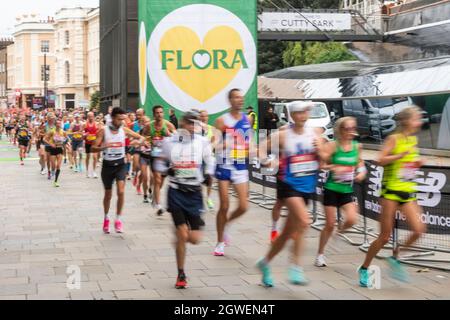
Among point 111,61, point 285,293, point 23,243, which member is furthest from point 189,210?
point 111,61

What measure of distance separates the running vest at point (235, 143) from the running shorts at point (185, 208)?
1.53 m

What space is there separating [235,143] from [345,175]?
4.77ft

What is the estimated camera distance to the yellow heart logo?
53.8 ft

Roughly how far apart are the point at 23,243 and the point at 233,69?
8.26 metres

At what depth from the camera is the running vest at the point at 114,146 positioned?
10.6 meters

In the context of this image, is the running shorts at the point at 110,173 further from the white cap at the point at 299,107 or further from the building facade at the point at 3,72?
the building facade at the point at 3,72

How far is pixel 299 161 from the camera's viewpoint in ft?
23.3

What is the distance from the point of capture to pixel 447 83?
25.5 meters

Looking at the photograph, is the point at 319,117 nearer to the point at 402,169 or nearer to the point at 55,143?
the point at 55,143

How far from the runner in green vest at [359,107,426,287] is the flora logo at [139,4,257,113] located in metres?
9.63

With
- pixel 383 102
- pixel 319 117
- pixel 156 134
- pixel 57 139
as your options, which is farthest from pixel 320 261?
pixel 383 102

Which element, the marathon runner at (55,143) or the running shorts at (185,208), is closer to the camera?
the running shorts at (185,208)

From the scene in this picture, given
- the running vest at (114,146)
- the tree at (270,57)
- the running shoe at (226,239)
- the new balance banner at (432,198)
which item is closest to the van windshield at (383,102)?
the running vest at (114,146)

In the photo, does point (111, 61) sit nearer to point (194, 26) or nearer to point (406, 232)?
point (194, 26)
